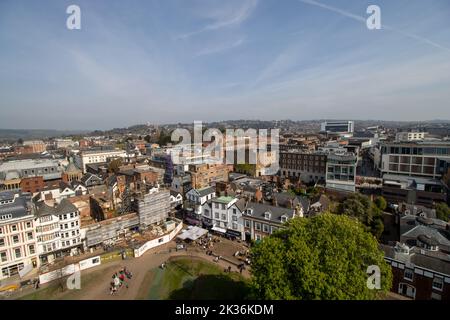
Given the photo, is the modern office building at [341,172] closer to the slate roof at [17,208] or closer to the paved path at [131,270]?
the paved path at [131,270]

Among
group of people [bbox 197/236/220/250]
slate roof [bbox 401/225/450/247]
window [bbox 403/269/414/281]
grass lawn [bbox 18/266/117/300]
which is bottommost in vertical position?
grass lawn [bbox 18/266/117/300]

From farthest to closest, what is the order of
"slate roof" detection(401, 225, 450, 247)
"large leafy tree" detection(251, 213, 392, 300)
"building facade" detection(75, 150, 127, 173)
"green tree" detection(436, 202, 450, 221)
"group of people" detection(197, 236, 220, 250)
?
1. "building facade" detection(75, 150, 127, 173)
2. "green tree" detection(436, 202, 450, 221)
3. "group of people" detection(197, 236, 220, 250)
4. "slate roof" detection(401, 225, 450, 247)
5. "large leafy tree" detection(251, 213, 392, 300)

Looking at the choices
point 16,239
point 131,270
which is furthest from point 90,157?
point 131,270

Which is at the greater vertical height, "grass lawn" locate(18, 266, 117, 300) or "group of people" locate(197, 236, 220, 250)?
"group of people" locate(197, 236, 220, 250)

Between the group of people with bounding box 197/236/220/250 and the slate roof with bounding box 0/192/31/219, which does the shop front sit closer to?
the group of people with bounding box 197/236/220/250

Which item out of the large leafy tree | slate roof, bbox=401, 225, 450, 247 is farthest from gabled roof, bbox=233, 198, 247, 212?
slate roof, bbox=401, 225, 450, 247

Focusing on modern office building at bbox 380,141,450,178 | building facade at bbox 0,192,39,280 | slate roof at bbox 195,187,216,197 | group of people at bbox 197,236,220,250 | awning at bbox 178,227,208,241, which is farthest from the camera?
modern office building at bbox 380,141,450,178
